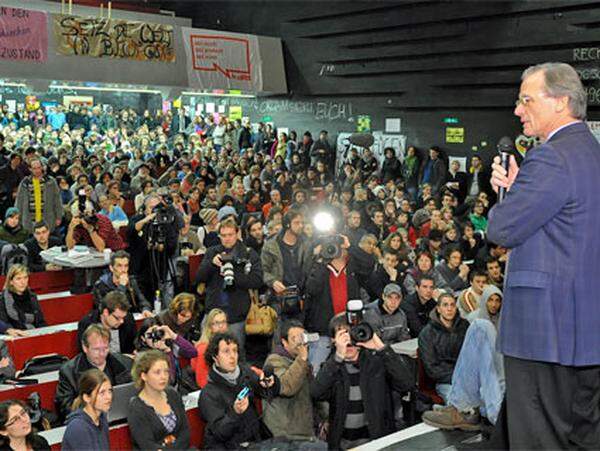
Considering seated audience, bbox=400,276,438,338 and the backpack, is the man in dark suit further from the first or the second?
the backpack

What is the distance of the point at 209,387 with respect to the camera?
4.55 m

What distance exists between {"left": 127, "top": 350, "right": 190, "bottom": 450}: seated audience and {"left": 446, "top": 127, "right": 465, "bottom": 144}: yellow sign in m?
12.5

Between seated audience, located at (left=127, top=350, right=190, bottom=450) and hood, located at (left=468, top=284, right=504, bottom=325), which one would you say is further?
hood, located at (left=468, top=284, right=504, bottom=325)

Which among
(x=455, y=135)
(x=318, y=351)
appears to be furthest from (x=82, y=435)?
(x=455, y=135)

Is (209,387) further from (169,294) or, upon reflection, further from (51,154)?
(51,154)

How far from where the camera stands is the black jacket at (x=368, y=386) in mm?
4625

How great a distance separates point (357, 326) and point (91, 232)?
15.6ft

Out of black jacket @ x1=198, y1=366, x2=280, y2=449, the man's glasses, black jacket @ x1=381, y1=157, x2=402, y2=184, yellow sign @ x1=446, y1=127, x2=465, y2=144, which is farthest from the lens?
black jacket @ x1=381, y1=157, x2=402, y2=184

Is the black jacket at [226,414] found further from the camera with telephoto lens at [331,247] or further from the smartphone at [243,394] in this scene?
the camera with telephoto lens at [331,247]

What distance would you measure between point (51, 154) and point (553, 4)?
1038cm

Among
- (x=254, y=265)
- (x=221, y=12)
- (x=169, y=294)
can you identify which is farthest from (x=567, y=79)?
(x=221, y=12)

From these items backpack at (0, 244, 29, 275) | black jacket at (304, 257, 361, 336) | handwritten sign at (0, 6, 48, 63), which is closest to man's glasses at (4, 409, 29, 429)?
black jacket at (304, 257, 361, 336)

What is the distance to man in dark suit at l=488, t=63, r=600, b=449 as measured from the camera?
2.22 m

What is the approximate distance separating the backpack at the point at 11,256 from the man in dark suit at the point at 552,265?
20.5 feet
